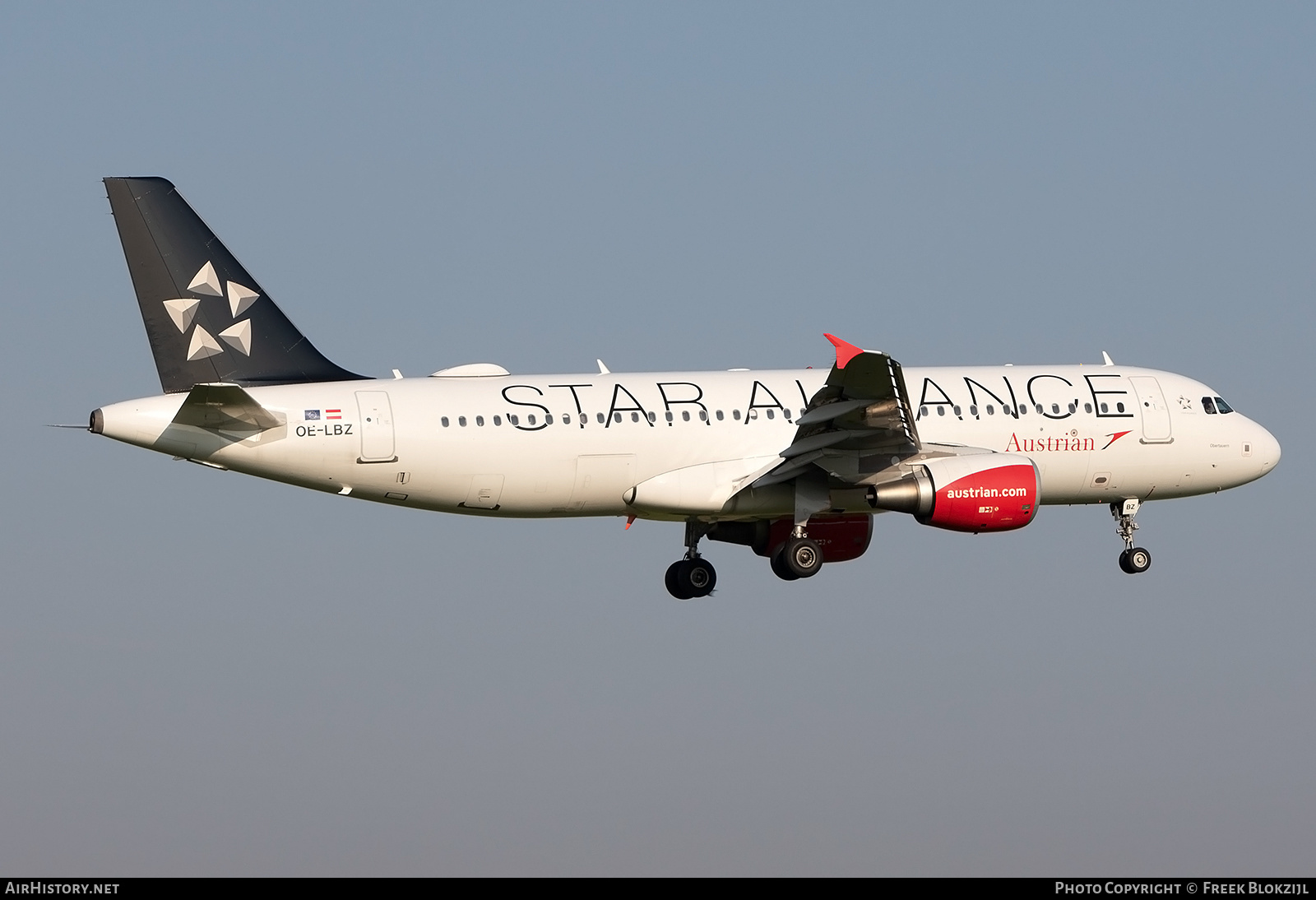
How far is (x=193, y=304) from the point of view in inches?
1569

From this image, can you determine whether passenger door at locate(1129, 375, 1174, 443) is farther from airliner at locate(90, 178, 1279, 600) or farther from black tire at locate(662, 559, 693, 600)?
black tire at locate(662, 559, 693, 600)

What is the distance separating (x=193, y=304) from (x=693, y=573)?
1377cm

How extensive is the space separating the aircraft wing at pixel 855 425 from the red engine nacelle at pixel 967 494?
90 centimetres

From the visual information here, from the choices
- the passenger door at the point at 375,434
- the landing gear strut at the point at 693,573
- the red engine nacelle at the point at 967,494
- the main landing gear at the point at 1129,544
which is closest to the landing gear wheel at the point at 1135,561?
the main landing gear at the point at 1129,544

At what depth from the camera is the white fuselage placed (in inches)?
→ 1535

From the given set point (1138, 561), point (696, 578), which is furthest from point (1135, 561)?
point (696, 578)

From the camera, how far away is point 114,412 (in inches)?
1479

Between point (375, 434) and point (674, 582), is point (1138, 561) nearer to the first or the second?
point (674, 582)

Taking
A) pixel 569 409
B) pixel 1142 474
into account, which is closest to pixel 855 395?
pixel 569 409

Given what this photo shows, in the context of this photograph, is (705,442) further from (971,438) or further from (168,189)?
(168,189)

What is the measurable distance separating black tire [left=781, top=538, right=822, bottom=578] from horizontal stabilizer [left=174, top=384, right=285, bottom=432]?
39.6 ft

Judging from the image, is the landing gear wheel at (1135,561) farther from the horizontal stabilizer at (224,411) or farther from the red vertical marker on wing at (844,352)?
the horizontal stabilizer at (224,411)

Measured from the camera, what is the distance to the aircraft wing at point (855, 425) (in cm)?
3881

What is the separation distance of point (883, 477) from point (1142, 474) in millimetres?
7495
